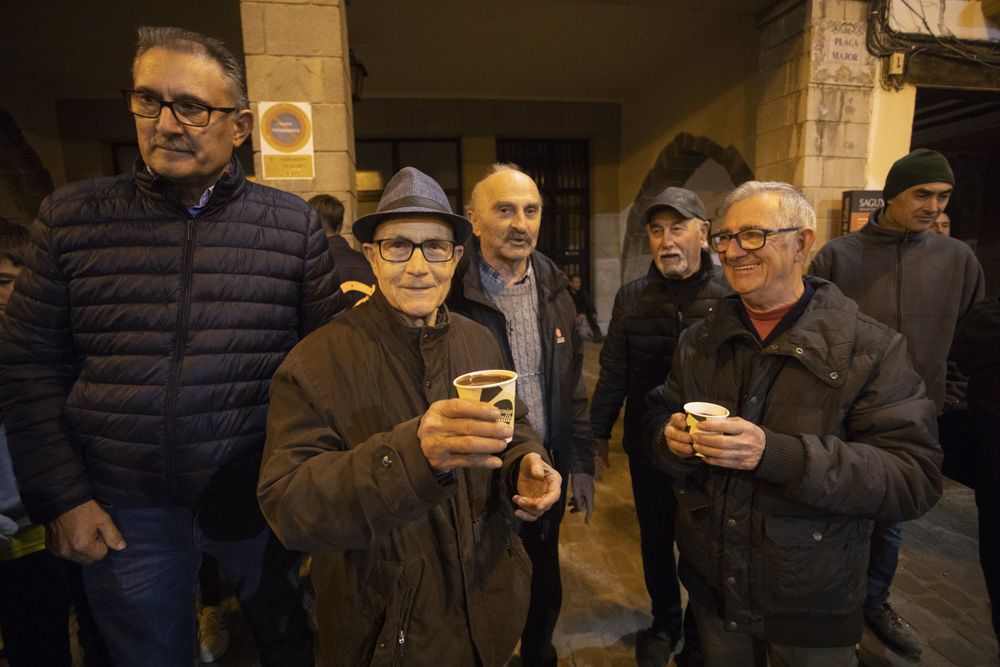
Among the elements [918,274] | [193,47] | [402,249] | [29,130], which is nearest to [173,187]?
[193,47]

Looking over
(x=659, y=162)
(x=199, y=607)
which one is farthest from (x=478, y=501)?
(x=659, y=162)

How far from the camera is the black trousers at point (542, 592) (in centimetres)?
211

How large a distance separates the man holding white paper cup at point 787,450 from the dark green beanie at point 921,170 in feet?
4.81

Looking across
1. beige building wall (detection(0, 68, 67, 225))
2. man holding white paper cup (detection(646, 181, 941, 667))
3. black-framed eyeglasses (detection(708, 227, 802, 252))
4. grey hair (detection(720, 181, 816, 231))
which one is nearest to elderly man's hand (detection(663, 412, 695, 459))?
man holding white paper cup (detection(646, 181, 941, 667))

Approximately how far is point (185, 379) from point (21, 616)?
1.32 m

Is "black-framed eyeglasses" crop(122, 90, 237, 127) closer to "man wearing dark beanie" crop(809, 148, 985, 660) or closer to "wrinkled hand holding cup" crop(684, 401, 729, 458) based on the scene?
"wrinkled hand holding cup" crop(684, 401, 729, 458)

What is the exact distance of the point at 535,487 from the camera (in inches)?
49.8

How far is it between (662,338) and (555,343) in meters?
0.53

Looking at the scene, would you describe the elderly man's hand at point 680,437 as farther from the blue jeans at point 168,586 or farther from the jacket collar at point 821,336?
the blue jeans at point 168,586

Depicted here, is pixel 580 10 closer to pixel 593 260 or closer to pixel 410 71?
pixel 410 71

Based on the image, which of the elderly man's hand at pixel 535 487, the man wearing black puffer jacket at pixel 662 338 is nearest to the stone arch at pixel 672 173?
the man wearing black puffer jacket at pixel 662 338

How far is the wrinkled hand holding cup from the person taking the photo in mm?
1339

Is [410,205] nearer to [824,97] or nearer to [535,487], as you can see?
[535,487]

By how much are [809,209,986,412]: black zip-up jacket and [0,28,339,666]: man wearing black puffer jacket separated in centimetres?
299
